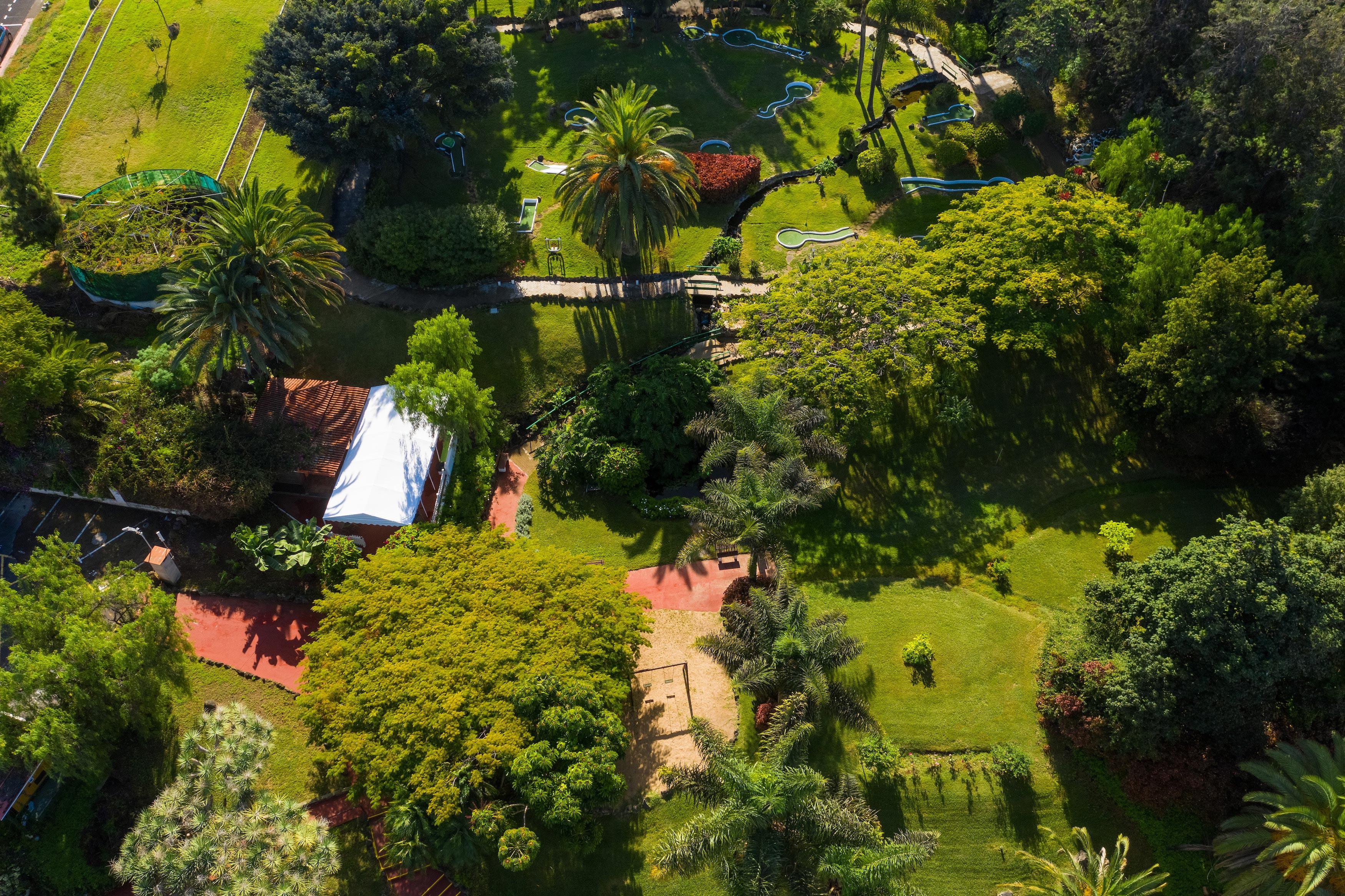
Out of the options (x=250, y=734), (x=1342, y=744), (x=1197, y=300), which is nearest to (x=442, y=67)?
(x=250, y=734)

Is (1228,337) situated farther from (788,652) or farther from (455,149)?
(455,149)

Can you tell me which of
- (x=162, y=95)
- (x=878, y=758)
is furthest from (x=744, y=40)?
(x=878, y=758)

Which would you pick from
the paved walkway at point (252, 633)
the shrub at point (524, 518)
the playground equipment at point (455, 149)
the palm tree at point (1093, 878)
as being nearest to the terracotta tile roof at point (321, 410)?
the paved walkway at point (252, 633)

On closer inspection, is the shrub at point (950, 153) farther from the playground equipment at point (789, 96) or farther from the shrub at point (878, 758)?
the shrub at point (878, 758)

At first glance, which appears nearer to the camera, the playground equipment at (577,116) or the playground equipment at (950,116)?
the playground equipment at (577,116)

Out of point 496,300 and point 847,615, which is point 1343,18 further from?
point 496,300
